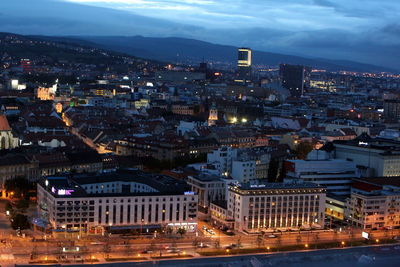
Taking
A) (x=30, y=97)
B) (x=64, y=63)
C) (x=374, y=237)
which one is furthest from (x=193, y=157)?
(x=64, y=63)

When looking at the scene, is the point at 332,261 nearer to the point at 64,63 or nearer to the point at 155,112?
the point at 155,112

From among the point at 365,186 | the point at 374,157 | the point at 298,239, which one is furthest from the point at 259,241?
the point at 374,157

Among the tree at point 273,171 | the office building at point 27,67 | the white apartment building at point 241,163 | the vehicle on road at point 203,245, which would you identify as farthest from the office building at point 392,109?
the vehicle on road at point 203,245

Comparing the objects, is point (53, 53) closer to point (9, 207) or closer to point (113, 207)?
point (9, 207)

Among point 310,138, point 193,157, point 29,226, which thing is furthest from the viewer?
point 310,138

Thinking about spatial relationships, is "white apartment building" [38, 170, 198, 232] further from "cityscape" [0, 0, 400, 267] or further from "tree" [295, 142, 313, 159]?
"tree" [295, 142, 313, 159]

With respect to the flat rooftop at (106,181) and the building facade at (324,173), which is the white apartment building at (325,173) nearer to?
the building facade at (324,173)
